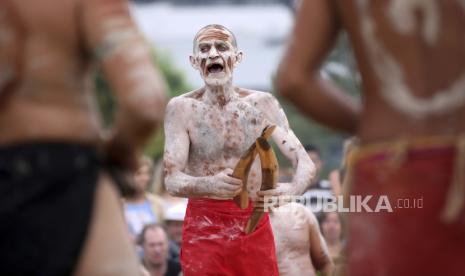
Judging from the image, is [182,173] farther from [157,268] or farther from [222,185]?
[157,268]

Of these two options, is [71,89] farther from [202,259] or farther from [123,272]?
[202,259]

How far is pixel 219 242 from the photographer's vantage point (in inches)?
399

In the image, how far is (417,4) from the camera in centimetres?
554

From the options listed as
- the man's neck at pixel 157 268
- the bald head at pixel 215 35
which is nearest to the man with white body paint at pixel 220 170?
the bald head at pixel 215 35

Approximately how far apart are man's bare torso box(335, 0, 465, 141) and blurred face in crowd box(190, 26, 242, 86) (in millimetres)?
4703

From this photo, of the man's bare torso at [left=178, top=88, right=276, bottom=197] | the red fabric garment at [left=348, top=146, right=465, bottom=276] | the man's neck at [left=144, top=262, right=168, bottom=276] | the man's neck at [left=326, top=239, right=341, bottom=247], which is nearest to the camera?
the red fabric garment at [left=348, top=146, right=465, bottom=276]

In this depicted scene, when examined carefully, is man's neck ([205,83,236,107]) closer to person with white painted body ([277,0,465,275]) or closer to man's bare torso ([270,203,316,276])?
man's bare torso ([270,203,316,276])

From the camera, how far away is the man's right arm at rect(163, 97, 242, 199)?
390 inches

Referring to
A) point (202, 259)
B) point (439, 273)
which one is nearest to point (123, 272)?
point (439, 273)

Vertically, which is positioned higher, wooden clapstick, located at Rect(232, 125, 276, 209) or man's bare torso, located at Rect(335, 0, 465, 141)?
wooden clapstick, located at Rect(232, 125, 276, 209)

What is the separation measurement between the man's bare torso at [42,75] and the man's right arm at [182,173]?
160 inches

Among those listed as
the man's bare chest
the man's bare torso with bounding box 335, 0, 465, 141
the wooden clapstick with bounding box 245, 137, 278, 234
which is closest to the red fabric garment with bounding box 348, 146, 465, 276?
the man's bare torso with bounding box 335, 0, 465, 141

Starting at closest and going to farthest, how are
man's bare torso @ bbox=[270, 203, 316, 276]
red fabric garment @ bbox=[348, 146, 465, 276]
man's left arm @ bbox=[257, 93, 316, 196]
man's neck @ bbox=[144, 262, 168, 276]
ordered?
red fabric garment @ bbox=[348, 146, 465, 276] < man's left arm @ bbox=[257, 93, 316, 196] < man's bare torso @ bbox=[270, 203, 316, 276] < man's neck @ bbox=[144, 262, 168, 276]

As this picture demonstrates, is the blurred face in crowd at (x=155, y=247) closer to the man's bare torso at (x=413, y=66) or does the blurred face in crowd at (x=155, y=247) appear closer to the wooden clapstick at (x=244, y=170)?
the wooden clapstick at (x=244, y=170)
